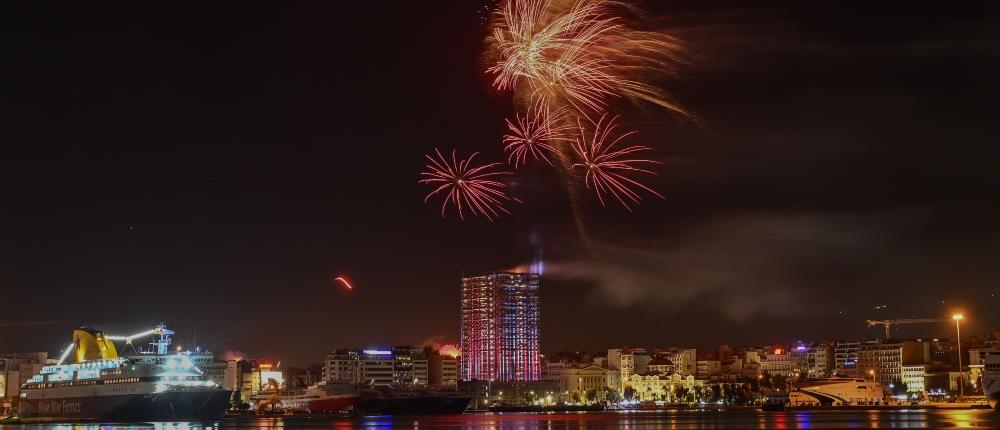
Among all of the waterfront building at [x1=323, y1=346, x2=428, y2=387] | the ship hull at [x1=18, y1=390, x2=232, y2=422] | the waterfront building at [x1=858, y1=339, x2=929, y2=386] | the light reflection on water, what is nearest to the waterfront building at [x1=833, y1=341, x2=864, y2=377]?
the waterfront building at [x1=858, y1=339, x2=929, y2=386]

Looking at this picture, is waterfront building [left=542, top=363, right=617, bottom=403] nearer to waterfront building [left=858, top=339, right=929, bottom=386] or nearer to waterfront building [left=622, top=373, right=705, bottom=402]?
waterfront building [left=622, top=373, right=705, bottom=402]

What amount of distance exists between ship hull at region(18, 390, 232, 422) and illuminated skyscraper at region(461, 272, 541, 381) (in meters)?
91.4

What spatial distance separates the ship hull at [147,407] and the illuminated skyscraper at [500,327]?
9139 cm

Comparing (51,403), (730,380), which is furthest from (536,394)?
(51,403)

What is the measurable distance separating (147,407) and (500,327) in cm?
10215

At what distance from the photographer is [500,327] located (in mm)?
190500

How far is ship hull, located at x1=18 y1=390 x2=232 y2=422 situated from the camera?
92188 mm

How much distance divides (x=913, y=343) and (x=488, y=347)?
68.0 m

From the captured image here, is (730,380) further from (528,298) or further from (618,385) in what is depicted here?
(528,298)

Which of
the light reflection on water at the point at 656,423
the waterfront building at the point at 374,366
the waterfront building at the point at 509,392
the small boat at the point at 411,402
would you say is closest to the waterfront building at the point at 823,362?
the waterfront building at the point at 509,392

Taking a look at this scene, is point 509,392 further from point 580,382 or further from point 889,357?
point 889,357

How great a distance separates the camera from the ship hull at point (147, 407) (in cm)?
9219

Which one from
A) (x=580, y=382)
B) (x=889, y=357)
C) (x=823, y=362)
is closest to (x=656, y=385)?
(x=580, y=382)

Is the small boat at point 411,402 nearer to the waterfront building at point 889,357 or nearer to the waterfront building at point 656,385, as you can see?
the waterfront building at point 656,385
